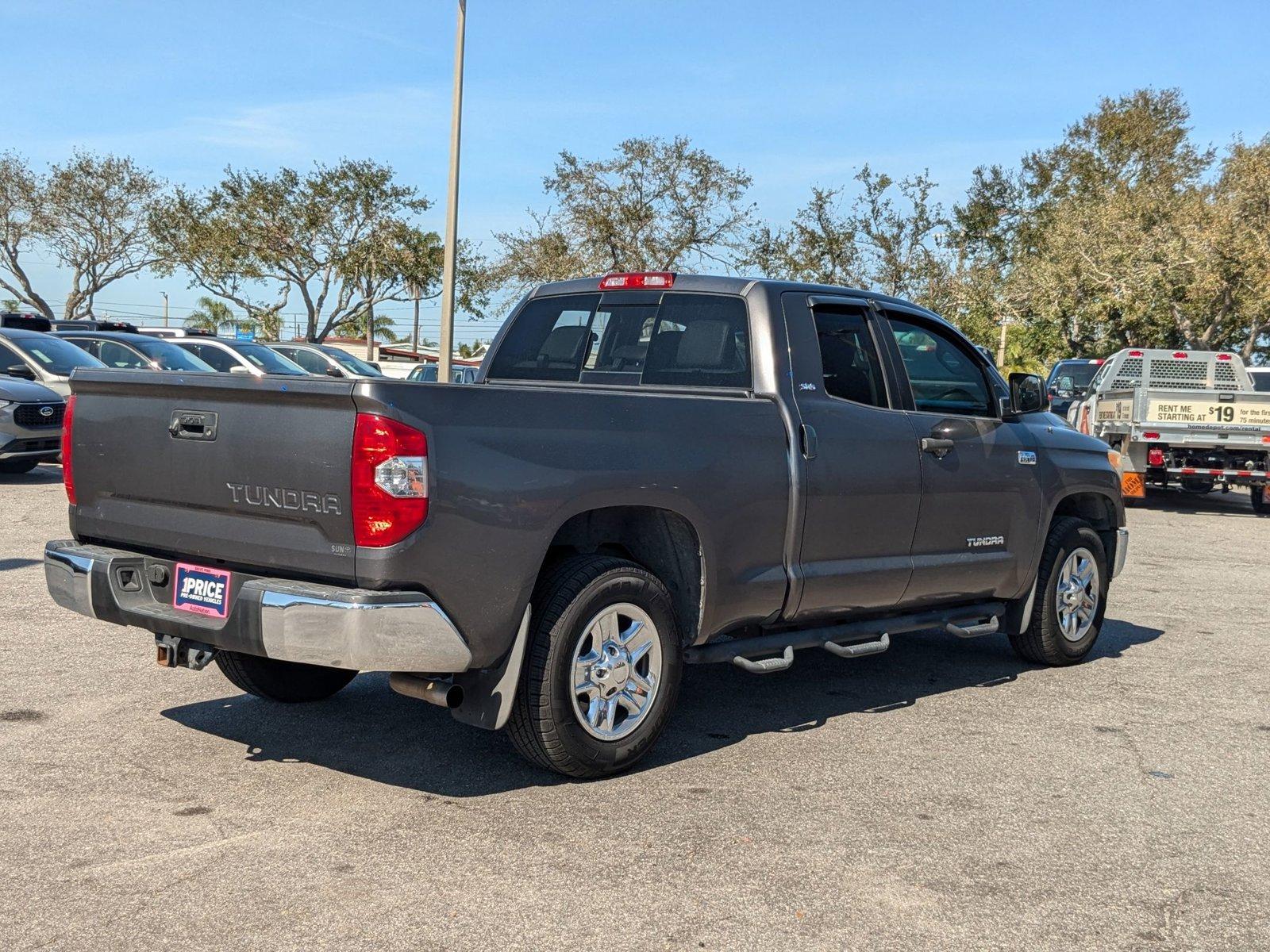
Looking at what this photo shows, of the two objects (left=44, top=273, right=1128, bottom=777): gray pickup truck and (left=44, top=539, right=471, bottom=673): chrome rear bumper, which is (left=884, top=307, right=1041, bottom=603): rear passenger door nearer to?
(left=44, top=273, right=1128, bottom=777): gray pickup truck

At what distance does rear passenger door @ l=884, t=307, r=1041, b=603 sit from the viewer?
251 inches

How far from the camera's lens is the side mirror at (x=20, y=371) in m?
16.3

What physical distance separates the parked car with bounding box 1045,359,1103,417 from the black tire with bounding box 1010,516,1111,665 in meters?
13.6

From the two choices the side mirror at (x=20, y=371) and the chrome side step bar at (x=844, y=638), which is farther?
the side mirror at (x=20, y=371)

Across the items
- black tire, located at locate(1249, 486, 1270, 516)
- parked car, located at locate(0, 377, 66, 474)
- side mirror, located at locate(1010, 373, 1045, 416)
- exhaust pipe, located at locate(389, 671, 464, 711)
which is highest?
side mirror, located at locate(1010, 373, 1045, 416)

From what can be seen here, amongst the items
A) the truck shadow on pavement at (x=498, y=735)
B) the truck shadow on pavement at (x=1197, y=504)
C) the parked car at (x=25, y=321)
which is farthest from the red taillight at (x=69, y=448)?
the parked car at (x=25, y=321)

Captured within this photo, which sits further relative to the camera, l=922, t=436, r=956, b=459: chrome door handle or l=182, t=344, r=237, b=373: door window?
l=182, t=344, r=237, b=373: door window

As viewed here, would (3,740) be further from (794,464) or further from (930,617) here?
(930,617)

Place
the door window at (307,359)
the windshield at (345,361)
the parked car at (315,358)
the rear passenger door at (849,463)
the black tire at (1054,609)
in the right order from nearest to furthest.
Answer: the rear passenger door at (849,463)
the black tire at (1054,609)
the parked car at (315,358)
the door window at (307,359)
the windshield at (345,361)

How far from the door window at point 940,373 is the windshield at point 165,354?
13511 mm

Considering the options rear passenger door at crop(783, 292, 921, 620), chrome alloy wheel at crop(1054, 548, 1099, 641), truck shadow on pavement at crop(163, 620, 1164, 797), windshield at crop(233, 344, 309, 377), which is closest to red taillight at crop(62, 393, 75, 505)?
truck shadow on pavement at crop(163, 620, 1164, 797)

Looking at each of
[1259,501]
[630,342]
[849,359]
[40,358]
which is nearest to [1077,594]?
[849,359]

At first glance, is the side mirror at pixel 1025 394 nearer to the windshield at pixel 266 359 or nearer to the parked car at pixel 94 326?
the windshield at pixel 266 359

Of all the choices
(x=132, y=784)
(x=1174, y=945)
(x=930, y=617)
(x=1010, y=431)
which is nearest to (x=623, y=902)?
(x=1174, y=945)
